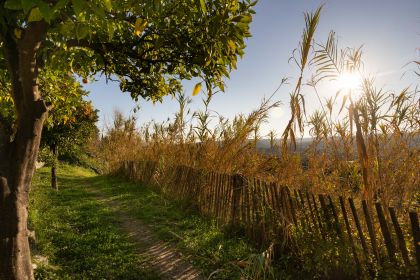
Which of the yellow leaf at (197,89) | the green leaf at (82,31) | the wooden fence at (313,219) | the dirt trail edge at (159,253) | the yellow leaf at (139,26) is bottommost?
the dirt trail edge at (159,253)

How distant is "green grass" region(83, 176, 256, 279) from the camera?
419cm

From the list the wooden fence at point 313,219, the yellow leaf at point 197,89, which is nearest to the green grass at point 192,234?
the wooden fence at point 313,219

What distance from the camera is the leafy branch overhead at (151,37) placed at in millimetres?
2023

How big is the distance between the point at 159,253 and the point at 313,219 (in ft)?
7.99

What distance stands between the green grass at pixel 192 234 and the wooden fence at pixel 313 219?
0.31m

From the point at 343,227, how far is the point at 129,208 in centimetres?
578

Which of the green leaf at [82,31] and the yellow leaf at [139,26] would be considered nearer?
the green leaf at [82,31]

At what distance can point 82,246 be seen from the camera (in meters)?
4.82

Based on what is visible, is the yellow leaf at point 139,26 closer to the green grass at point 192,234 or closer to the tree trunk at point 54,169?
the green grass at point 192,234

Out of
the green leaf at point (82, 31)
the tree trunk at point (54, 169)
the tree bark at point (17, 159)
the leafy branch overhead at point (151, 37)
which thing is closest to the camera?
the green leaf at point (82, 31)

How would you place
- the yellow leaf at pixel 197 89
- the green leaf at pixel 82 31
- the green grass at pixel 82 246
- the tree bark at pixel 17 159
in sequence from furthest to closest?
the green grass at pixel 82 246 → the tree bark at pixel 17 159 → the yellow leaf at pixel 197 89 → the green leaf at pixel 82 31

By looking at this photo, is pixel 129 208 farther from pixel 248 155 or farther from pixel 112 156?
pixel 112 156

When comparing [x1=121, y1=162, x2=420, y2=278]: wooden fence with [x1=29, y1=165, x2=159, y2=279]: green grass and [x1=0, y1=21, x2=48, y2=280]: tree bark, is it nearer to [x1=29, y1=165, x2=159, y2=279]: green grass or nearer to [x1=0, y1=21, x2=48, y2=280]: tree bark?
[x1=29, y1=165, x2=159, y2=279]: green grass

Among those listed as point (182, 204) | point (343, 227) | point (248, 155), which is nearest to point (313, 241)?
point (343, 227)
